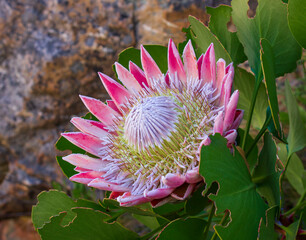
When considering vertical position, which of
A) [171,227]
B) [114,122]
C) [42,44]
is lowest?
[171,227]

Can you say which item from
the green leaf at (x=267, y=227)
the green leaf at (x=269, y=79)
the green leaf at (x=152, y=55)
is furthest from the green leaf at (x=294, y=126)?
the green leaf at (x=152, y=55)

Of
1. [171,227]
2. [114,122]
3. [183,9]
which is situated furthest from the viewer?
[183,9]

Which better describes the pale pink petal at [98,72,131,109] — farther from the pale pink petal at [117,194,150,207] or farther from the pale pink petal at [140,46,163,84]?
the pale pink petal at [117,194,150,207]

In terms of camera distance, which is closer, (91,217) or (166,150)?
(91,217)

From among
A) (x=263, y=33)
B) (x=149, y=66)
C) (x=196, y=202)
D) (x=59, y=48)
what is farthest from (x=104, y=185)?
(x=59, y=48)

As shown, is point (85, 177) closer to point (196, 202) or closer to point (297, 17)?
point (196, 202)

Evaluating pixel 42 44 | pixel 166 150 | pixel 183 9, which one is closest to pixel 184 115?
pixel 166 150

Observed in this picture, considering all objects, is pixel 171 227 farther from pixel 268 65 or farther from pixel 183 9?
pixel 183 9
